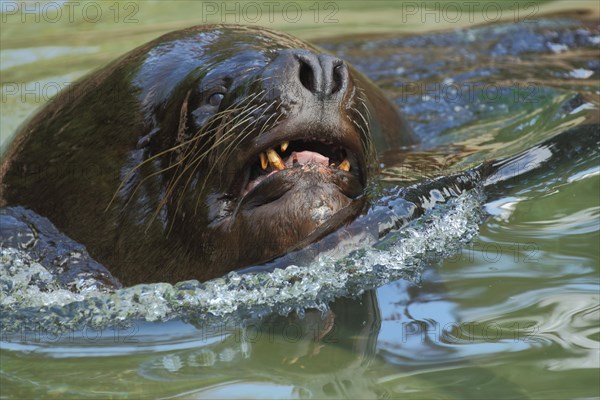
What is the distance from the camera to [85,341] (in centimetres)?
378

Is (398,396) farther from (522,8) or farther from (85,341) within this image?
(522,8)

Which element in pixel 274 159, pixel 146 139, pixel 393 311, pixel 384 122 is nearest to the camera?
pixel 393 311

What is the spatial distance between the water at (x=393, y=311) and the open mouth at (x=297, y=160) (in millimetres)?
320

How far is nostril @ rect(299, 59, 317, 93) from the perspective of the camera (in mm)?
3869

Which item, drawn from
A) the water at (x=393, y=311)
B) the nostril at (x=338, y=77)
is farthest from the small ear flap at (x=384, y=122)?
the nostril at (x=338, y=77)

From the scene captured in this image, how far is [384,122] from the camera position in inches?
216

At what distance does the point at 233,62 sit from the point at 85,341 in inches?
50.2

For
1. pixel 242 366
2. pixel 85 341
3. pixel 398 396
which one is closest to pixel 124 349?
pixel 85 341

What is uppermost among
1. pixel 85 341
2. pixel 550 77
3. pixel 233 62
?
pixel 233 62

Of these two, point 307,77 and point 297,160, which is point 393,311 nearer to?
point 297,160

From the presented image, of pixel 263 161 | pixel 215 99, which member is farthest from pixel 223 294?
pixel 215 99

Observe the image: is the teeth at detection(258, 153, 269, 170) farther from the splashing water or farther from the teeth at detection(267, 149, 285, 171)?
the splashing water

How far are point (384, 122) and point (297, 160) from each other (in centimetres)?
159

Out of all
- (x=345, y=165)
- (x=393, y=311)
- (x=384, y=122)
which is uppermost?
(x=345, y=165)
